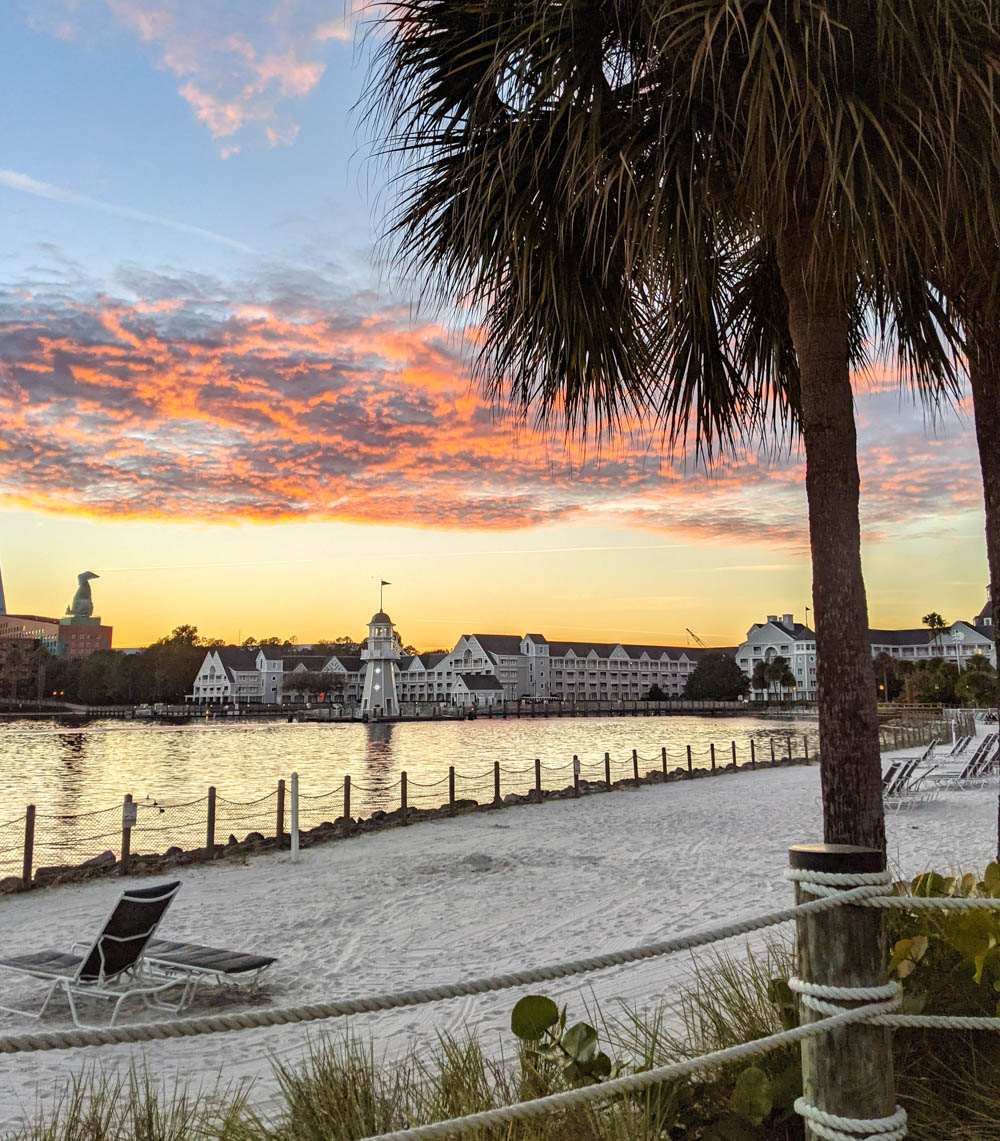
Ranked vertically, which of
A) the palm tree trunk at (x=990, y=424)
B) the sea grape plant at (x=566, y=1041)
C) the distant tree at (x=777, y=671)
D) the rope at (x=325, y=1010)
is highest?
the distant tree at (x=777, y=671)

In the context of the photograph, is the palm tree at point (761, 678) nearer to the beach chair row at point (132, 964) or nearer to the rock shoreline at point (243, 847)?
the rock shoreline at point (243, 847)

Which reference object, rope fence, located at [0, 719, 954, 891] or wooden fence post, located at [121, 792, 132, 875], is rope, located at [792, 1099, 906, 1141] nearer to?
rope fence, located at [0, 719, 954, 891]

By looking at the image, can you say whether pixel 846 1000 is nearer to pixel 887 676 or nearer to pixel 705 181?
pixel 705 181

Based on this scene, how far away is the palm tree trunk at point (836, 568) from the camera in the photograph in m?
4.41

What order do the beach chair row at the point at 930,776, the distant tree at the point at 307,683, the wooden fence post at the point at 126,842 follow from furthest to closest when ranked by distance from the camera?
the distant tree at the point at 307,683
the beach chair row at the point at 930,776
the wooden fence post at the point at 126,842

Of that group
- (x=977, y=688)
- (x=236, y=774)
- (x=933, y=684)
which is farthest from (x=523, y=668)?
(x=236, y=774)

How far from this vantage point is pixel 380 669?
108188 millimetres

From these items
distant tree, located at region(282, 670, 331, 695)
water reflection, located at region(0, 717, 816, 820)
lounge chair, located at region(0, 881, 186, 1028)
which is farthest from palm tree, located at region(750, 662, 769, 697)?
lounge chair, located at region(0, 881, 186, 1028)

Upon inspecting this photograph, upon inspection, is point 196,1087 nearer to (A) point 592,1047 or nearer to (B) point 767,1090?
(A) point 592,1047

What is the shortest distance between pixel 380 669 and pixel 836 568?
105273 millimetres

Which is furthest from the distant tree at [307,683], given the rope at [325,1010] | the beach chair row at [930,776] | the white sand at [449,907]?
the rope at [325,1010]

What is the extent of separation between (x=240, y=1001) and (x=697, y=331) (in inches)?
228

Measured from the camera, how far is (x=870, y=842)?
14.6 feet

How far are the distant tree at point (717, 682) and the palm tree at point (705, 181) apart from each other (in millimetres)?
140397
